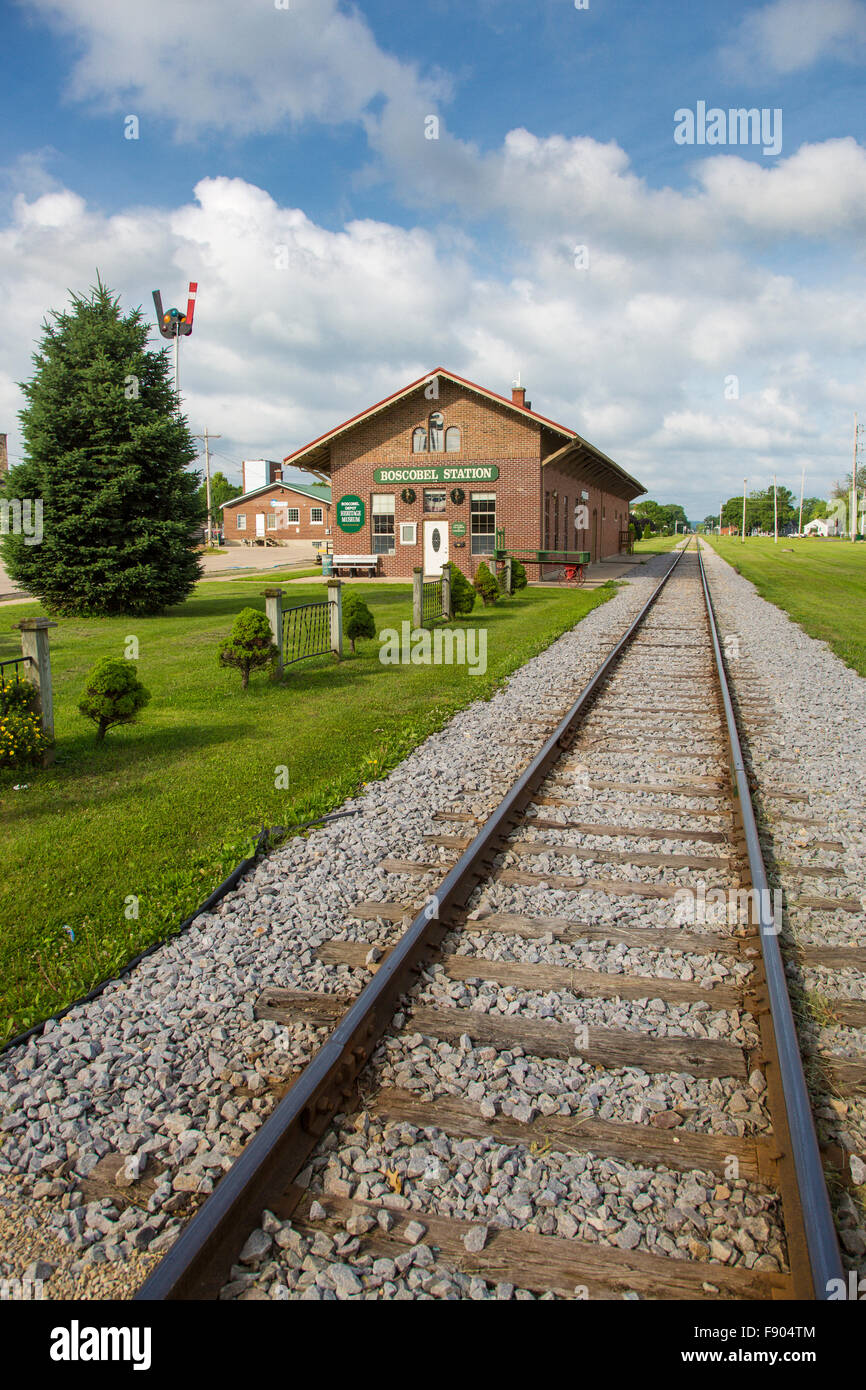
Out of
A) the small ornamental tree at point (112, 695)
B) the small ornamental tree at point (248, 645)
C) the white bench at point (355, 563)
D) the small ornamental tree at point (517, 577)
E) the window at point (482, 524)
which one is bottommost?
the small ornamental tree at point (112, 695)

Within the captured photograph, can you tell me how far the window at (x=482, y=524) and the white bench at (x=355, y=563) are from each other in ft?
12.4

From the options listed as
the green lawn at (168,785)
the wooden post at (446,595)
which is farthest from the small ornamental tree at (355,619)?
the wooden post at (446,595)

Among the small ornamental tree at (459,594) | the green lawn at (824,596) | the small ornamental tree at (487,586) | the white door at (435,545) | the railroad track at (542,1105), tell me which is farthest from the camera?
the white door at (435,545)

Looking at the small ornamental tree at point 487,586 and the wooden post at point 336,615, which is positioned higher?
the small ornamental tree at point 487,586

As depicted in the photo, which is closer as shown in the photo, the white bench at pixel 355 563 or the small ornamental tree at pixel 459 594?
the small ornamental tree at pixel 459 594

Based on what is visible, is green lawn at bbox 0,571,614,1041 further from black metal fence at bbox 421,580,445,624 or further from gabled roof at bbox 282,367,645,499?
gabled roof at bbox 282,367,645,499

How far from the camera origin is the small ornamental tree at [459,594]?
1847cm

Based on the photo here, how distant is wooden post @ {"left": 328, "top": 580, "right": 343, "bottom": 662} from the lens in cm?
1247

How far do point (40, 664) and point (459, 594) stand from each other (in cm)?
1184

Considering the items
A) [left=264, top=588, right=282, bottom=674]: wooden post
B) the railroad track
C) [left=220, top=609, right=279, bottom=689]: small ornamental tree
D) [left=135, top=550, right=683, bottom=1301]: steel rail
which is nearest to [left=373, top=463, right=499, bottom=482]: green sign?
[left=264, top=588, right=282, bottom=674]: wooden post

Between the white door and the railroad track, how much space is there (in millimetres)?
26778

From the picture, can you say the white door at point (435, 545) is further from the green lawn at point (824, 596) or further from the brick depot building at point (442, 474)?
the green lawn at point (824, 596)

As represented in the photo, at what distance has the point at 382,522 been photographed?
3253 centimetres

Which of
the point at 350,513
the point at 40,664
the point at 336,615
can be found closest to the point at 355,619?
the point at 336,615
